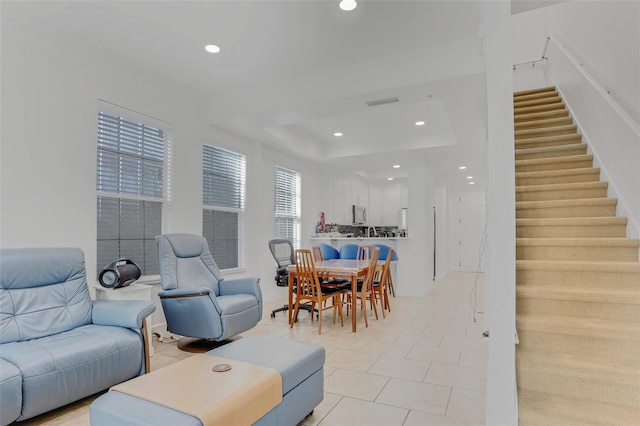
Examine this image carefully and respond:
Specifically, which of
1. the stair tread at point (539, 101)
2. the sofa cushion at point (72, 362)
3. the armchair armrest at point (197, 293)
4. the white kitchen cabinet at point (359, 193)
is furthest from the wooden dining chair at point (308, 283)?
the white kitchen cabinet at point (359, 193)

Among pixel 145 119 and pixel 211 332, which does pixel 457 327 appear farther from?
pixel 145 119

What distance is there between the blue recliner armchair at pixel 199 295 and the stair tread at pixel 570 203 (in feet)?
9.11

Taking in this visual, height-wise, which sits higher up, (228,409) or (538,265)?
(538,265)

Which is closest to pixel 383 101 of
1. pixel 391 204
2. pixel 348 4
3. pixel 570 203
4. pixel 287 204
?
pixel 348 4

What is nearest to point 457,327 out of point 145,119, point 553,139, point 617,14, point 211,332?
point 553,139

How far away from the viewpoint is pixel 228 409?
4.87 ft

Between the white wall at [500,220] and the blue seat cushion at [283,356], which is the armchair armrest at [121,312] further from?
the white wall at [500,220]

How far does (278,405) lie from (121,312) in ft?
5.12

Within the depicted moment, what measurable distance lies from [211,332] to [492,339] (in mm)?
2351

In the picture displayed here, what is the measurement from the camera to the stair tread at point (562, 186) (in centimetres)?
313

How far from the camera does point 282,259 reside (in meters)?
5.36

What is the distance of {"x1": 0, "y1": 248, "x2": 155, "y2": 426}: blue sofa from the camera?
1976 millimetres

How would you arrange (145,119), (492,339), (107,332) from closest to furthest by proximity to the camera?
1. (492,339)
2. (107,332)
3. (145,119)

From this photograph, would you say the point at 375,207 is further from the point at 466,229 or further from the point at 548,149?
the point at 548,149
